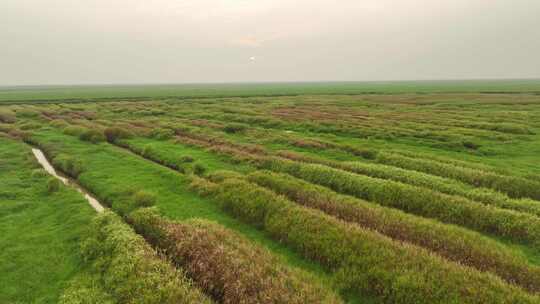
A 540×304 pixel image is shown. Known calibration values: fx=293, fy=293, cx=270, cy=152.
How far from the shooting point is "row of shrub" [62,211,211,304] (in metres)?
8.93

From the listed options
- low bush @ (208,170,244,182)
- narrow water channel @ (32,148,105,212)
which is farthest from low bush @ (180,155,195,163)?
narrow water channel @ (32,148,105,212)

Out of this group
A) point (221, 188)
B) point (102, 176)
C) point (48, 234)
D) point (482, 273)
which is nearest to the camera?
point (482, 273)

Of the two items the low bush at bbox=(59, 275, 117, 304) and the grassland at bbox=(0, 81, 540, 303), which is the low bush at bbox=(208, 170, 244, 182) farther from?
the low bush at bbox=(59, 275, 117, 304)

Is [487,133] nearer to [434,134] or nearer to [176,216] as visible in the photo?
[434,134]

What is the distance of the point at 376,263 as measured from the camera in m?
10.2

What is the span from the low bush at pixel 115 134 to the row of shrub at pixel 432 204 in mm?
25753

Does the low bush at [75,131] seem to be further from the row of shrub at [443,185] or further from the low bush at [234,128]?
the row of shrub at [443,185]

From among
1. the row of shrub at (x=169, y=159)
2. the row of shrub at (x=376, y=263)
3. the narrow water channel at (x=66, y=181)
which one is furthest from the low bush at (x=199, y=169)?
the row of shrub at (x=376, y=263)

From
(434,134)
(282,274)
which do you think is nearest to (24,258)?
(282,274)

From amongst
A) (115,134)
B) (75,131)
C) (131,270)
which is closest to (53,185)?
(131,270)

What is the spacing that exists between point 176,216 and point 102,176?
10.8 meters

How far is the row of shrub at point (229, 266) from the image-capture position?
875 centimetres

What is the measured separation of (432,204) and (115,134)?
3612cm

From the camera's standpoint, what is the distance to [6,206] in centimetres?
1712
